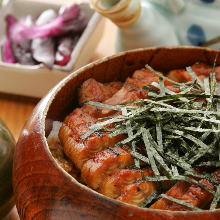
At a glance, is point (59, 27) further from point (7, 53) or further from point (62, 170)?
point (62, 170)

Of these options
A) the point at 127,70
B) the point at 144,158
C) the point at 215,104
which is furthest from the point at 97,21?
the point at 144,158

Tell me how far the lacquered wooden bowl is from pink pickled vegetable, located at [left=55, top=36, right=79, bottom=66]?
0.62 meters

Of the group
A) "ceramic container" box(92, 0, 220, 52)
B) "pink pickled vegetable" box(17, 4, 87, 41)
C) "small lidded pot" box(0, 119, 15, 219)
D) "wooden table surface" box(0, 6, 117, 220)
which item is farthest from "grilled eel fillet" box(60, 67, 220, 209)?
"pink pickled vegetable" box(17, 4, 87, 41)

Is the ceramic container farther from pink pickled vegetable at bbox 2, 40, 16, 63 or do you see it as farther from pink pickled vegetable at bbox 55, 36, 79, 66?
pink pickled vegetable at bbox 2, 40, 16, 63

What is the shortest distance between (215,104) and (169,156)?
0.24 m

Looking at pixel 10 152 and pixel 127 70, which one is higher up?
pixel 127 70

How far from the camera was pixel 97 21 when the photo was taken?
2234mm

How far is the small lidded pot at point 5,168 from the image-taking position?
145 centimetres

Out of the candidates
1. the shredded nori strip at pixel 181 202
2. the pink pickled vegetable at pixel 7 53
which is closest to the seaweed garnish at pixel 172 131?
the shredded nori strip at pixel 181 202

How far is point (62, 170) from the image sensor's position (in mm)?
1044

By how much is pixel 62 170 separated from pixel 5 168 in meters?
0.48

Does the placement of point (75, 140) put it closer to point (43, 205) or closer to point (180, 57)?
point (43, 205)

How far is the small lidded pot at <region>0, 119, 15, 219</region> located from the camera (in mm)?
1453

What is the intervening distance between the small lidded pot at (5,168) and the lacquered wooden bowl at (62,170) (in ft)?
0.80
